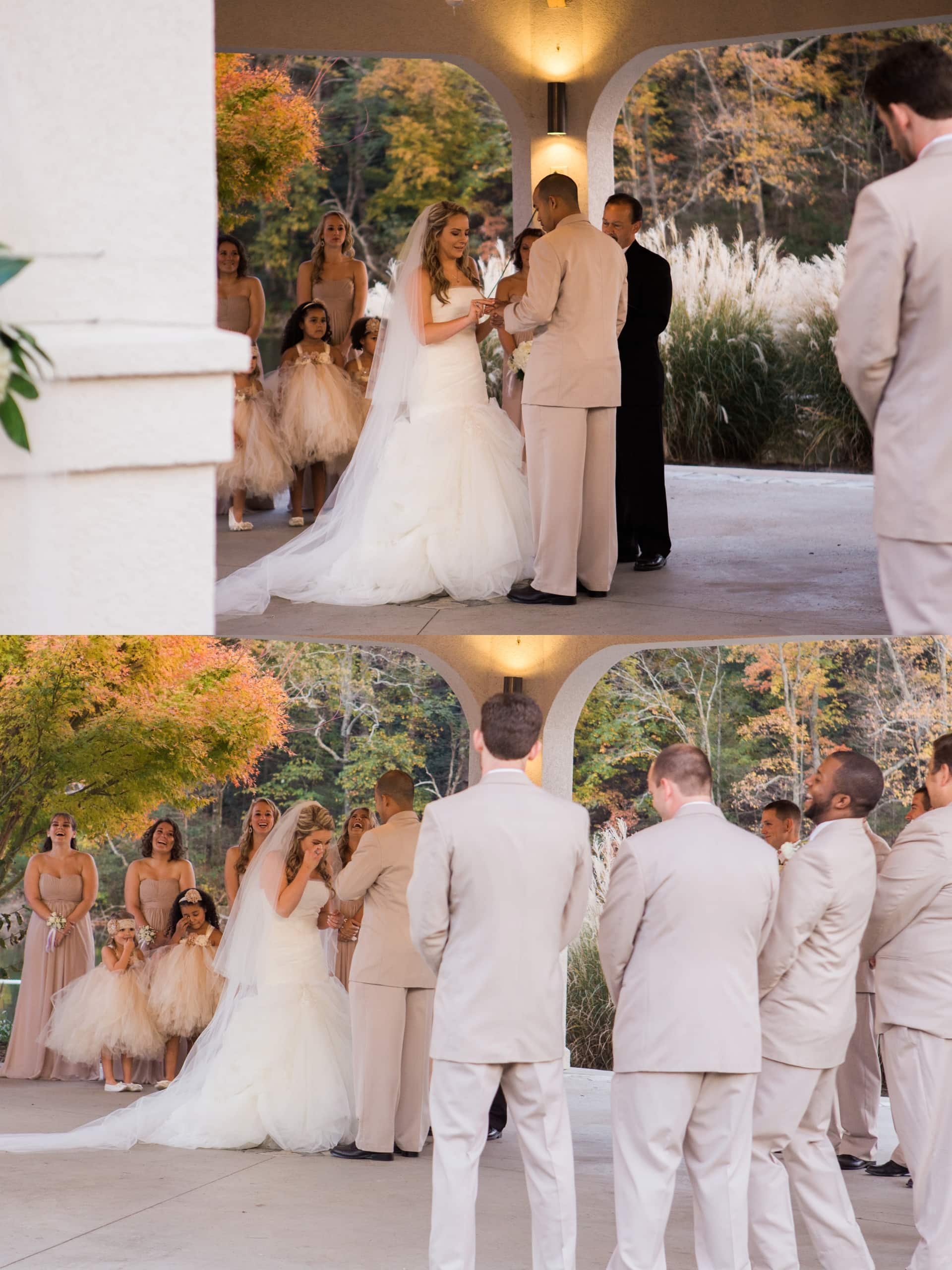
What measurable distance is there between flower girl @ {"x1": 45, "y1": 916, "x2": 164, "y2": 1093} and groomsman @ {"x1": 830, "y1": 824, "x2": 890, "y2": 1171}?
3309 millimetres

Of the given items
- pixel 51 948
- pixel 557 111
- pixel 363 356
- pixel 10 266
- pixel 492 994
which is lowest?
pixel 51 948

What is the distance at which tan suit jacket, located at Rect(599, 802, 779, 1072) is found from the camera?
A: 3748mm

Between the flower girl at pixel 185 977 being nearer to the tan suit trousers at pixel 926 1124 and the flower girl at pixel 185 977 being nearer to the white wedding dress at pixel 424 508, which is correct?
the white wedding dress at pixel 424 508

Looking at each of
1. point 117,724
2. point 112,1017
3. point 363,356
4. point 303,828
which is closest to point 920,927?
point 303,828

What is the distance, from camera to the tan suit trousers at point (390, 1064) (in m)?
5.73

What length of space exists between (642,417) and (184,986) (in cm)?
350

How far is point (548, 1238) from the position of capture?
12.3ft

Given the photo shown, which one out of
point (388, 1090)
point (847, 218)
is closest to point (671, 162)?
point (847, 218)

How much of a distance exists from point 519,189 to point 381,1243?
5301mm

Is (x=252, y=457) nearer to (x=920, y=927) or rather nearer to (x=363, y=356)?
(x=363, y=356)

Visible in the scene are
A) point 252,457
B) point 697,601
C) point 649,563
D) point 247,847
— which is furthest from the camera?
point 247,847

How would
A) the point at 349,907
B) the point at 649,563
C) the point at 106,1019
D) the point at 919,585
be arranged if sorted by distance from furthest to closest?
the point at 106,1019 → the point at 349,907 → the point at 649,563 → the point at 919,585

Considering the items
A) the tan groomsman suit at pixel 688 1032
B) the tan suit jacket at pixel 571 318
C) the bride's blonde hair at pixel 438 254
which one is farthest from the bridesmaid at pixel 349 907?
the tan groomsman suit at pixel 688 1032

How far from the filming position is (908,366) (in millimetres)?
2967
